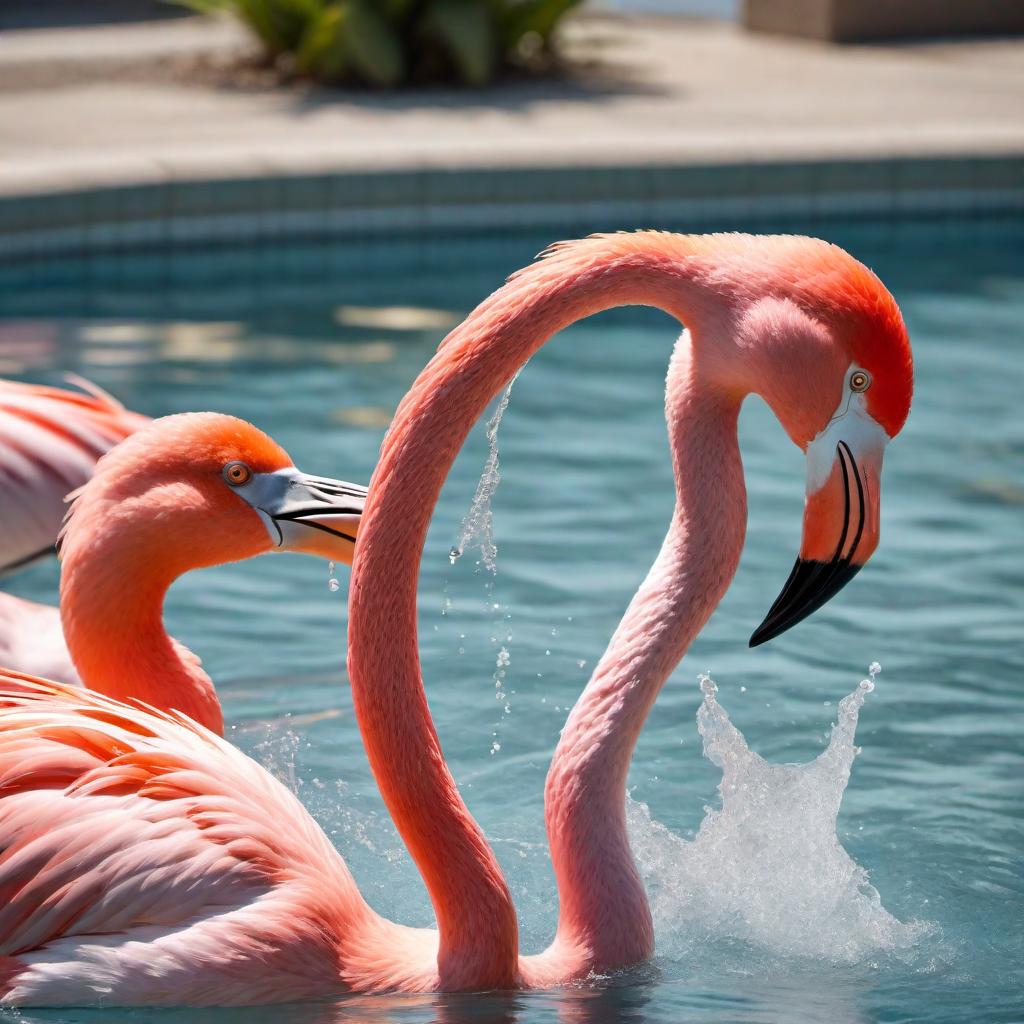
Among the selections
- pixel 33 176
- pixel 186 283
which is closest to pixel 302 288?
pixel 186 283

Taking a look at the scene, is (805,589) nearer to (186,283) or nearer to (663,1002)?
(663,1002)

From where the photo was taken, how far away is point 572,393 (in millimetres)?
7383

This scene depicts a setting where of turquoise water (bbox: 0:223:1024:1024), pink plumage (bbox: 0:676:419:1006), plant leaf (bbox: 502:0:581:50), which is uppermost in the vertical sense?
plant leaf (bbox: 502:0:581:50)

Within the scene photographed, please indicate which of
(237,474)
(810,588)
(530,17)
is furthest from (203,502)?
(530,17)

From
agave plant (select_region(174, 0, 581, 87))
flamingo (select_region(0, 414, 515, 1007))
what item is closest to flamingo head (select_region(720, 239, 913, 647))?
flamingo (select_region(0, 414, 515, 1007))

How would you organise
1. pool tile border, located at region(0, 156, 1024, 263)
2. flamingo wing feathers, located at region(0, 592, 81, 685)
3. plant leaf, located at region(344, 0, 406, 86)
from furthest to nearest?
1. plant leaf, located at region(344, 0, 406, 86)
2. pool tile border, located at region(0, 156, 1024, 263)
3. flamingo wing feathers, located at region(0, 592, 81, 685)

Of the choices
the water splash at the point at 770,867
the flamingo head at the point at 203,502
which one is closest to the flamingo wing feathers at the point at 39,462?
the flamingo head at the point at 203,502

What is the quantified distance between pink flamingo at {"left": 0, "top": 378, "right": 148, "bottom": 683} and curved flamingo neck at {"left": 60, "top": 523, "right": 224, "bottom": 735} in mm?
747

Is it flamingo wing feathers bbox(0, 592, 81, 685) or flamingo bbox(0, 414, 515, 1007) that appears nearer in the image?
flamingo bbox(0, 414, 515, 1007)

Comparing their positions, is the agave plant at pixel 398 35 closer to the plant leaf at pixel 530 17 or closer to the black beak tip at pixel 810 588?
the plant leaf at pixel 530 17

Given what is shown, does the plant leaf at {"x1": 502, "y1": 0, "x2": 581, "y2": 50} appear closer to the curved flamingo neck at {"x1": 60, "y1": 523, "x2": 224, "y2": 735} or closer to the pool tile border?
the pool tile border

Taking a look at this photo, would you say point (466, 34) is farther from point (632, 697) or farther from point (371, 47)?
point (632, 697)

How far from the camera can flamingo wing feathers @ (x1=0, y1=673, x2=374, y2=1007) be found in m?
3.01

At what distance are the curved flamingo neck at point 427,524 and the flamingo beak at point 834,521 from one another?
0.30m
